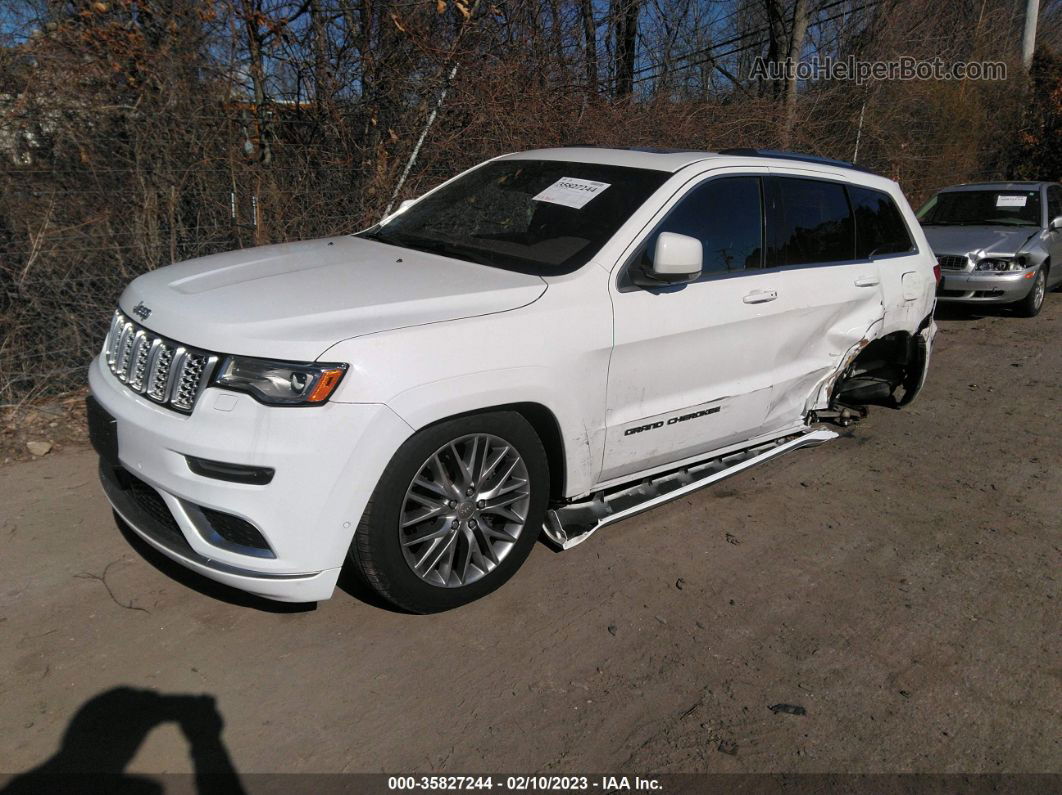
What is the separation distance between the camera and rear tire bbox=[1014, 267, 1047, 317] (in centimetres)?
1041

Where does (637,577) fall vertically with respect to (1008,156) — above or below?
below

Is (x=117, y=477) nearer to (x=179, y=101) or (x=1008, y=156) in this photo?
(x=179, y=101)

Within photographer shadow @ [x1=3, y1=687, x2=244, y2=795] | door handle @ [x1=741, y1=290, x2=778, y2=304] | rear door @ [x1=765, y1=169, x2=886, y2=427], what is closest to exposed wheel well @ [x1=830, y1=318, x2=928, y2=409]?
rear door @ [x1=765, y1=169, x2=886, y2=427]

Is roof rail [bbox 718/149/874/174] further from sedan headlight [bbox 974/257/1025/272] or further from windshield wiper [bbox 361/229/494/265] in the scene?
sedan headlight [bbox 974/257/1025/272]

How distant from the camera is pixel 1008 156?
1947cm

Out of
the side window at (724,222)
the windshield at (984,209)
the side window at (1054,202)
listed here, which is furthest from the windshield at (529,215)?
the side window at (1054,202)

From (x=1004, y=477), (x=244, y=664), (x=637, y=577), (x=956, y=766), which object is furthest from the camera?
(x=1004, y=477)

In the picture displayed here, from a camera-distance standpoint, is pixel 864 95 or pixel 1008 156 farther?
pixel 1008 156

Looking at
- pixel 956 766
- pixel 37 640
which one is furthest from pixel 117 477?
pixel 956 766

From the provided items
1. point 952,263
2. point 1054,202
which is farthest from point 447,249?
point 1054,202

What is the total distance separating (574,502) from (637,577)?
477 millimetres

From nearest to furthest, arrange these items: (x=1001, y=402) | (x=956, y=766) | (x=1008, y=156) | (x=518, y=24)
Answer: (x=956, y=766)
(x=1001, y=402)
(x=518, y=24)
(x=1008, y=156)

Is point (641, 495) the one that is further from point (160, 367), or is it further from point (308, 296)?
point (160, 367)

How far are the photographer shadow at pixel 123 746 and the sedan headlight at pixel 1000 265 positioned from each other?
394 inches
